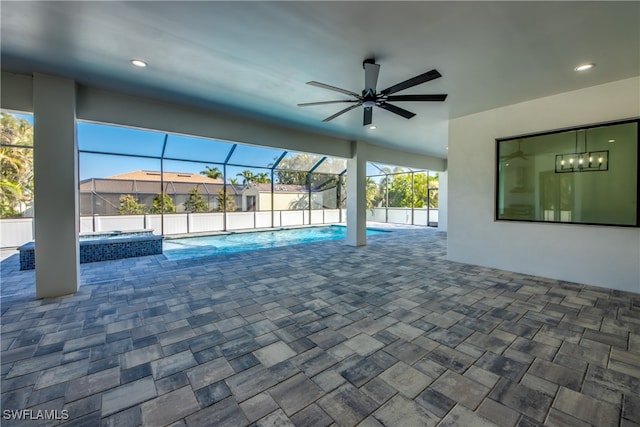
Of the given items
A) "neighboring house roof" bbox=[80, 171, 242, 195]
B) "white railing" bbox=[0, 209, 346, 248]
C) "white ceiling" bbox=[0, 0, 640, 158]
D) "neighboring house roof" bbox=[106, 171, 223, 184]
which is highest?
"white ceiling" bbox=[0, 0, 640, 158]

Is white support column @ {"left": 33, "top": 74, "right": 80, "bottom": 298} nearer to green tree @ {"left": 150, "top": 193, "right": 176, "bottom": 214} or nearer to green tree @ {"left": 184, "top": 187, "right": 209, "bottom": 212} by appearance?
green tree @ {"left": 150, "top": 193, "right": 176, "bottom": 214}

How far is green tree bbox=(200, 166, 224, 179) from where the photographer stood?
9656mm

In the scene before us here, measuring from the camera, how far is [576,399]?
1697mm

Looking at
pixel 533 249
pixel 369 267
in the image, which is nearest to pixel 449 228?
pixel 533 249

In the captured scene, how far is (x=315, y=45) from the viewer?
2756 mm

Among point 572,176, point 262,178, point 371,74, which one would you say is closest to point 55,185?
point 371,74

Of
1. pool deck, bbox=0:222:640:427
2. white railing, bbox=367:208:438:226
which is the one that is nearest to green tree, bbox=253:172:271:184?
white railing, bbox=367:208:438:226

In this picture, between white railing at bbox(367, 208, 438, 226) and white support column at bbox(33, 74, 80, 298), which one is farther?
white railing at bbox(367, 208, 438, 226)

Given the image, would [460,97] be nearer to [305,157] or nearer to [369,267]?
[369,267]

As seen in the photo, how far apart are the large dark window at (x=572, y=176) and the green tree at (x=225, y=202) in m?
8.55

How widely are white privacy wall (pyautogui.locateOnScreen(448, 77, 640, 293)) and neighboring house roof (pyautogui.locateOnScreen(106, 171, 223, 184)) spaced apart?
26.6ft

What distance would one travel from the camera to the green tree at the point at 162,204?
8.88 metres

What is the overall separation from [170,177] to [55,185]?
228 inches

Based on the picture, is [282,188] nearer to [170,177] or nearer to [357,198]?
[170,177]
